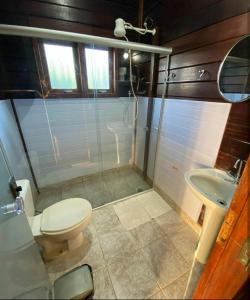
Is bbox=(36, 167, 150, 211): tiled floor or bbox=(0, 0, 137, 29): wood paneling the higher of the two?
bbox=(0, 0, 137, 29): wood paneling

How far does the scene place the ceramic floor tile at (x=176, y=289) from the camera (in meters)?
1.11

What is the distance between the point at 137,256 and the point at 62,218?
2.53 feet

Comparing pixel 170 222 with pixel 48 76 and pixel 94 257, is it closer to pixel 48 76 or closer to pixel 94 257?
pixel 94 257

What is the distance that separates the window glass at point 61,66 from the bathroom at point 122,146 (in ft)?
0.04

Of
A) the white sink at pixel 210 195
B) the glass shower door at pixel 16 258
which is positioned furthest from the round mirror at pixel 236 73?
the glass shower door at pixel 16 258

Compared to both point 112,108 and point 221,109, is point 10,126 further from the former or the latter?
point 221,109

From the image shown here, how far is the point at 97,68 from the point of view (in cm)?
194

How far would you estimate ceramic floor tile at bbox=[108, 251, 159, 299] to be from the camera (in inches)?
44.0

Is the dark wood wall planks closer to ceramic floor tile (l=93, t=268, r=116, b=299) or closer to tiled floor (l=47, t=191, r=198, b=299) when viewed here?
tiled floor (l=47, t=191, r=198, b=299)

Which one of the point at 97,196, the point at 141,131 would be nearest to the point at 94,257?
the point at 97,196

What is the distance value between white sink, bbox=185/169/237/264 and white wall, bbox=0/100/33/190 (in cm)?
165

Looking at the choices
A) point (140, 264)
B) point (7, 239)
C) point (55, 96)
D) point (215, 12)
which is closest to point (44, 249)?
point (7, 239)

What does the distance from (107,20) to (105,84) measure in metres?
0.73

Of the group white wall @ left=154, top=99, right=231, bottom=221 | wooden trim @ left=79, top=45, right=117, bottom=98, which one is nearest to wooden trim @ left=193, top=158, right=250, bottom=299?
white wall @ left=154, top=99, right=231, bottom=221
